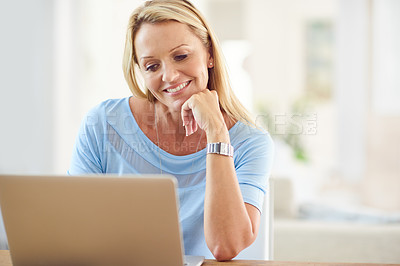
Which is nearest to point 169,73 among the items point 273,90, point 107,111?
point 107,111

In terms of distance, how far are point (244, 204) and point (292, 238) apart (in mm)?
860

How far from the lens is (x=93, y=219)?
2.65ft

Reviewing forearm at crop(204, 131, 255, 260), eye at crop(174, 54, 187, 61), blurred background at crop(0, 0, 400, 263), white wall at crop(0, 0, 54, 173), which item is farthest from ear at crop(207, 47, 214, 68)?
white wall at crop(0, 0, 54, 173)

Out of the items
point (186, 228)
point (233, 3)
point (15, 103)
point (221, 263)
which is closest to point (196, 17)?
point (186, 228)

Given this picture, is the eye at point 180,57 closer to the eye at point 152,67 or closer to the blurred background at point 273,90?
the eye at point 152,67

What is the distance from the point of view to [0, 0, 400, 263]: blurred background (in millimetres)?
3287

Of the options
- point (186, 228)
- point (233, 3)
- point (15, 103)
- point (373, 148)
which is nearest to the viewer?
point (186, 228)

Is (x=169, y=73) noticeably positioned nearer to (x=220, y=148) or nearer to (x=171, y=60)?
(x=171, y=60)

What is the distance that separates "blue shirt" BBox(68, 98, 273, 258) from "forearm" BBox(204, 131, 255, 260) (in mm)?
125

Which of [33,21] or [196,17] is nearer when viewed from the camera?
[196,17]

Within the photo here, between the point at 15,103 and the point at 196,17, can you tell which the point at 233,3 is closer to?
the point at 15,103

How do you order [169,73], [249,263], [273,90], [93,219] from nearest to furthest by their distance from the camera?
[93,219] → [249,263] → [169,73] → [273,90]

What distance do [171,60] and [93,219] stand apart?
575 mm

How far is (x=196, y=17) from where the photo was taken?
4.26 feet
